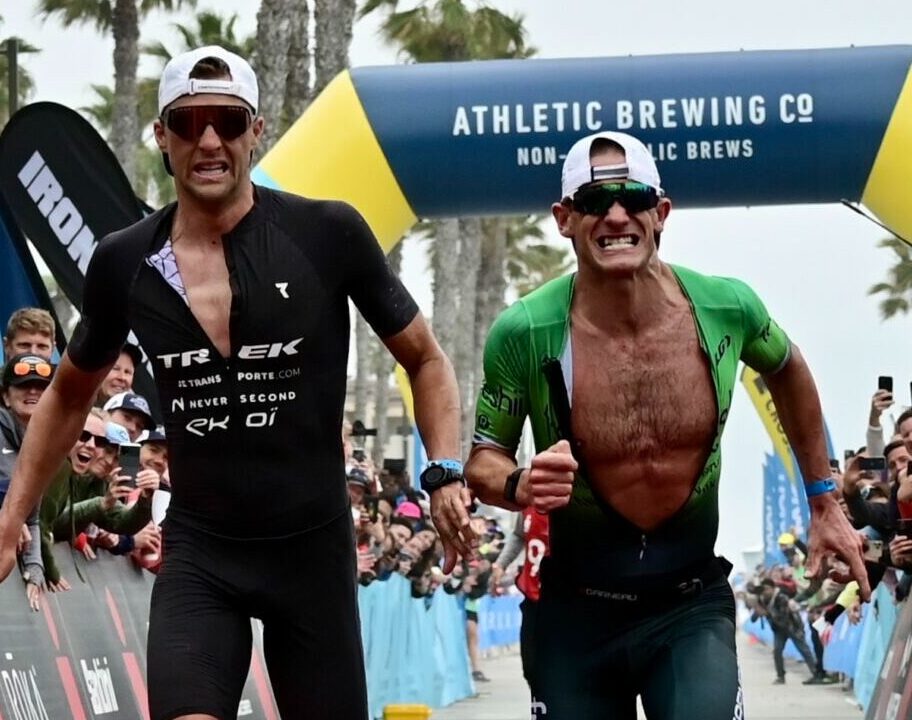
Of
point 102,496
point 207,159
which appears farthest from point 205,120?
point 102,496

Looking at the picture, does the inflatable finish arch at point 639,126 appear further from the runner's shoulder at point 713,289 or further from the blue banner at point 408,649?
the runner's shoulder at point 713,289

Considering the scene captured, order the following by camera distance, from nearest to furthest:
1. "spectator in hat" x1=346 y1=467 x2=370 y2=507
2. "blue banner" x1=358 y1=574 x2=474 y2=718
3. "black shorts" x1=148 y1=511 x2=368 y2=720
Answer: "black shorts" x1=148 y1=511 x2=368 y2=720
"spectator in hat" x1=346 y1=467 x2=370 y2=507
"blue banner" x1=358 y1=574 x2=474 y2=718

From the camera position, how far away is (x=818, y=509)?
231 inches

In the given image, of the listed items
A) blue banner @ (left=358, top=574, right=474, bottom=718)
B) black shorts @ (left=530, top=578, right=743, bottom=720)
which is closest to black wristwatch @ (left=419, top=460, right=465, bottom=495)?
black shorts @ (left=530, top=578, right=743, bottom=720)

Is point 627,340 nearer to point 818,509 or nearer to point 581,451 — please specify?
point 581,451

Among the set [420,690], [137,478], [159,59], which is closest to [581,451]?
[137,478]

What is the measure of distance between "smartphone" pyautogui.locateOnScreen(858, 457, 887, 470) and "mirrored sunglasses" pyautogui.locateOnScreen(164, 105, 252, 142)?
666cm

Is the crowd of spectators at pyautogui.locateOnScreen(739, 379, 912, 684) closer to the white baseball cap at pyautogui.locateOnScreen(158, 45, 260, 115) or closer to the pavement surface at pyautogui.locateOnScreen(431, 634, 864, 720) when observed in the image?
the pavement surface at pyautogui.locateOnScreen(431, 634, 864, 720)

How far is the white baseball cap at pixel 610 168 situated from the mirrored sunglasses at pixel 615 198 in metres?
0.03

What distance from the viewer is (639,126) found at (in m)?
14.3

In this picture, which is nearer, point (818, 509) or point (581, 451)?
point (581, 451)

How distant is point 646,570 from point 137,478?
4.28m

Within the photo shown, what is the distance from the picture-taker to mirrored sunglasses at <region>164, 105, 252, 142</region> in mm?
5176

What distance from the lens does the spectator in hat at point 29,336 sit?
8.88m
